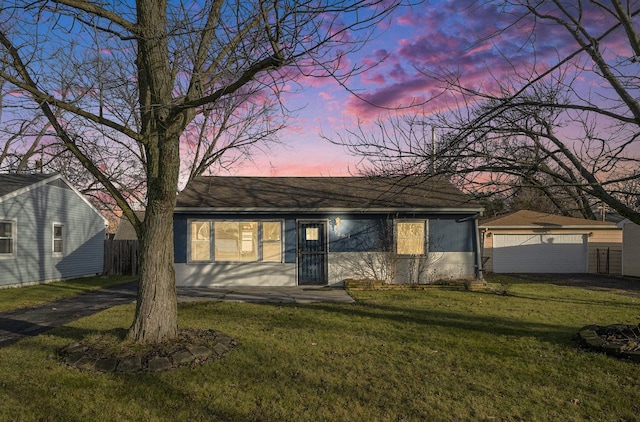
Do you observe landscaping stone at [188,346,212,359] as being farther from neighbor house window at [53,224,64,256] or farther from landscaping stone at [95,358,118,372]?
neighbor house window at [53,224,64,256]

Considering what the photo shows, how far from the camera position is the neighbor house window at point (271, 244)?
1566cm

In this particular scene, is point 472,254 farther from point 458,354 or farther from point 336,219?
point 458,354

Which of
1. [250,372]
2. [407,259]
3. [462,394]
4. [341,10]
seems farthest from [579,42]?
[407,259]

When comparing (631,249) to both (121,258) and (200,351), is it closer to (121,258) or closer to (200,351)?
(200,351)

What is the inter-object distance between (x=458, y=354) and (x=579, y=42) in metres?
4.86

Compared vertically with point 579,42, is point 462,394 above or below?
below

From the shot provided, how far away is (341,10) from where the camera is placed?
4.68 meters

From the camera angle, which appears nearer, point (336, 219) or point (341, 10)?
point (341, 10)

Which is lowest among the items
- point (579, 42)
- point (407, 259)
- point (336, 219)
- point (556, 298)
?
point (556, 298)

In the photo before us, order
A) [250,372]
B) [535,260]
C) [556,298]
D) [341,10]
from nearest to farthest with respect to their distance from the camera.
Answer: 1. [341,10]
2. [250,372]
3. [556,298]
4. [535,260]

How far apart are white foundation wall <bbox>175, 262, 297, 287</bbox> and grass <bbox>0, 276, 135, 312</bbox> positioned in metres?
3.56

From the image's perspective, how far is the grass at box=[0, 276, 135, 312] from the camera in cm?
1240

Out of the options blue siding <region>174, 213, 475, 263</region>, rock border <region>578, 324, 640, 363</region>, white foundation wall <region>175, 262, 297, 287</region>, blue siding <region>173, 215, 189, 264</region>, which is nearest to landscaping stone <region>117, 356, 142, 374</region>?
rock border <region>578, 324, 640, 363</region>

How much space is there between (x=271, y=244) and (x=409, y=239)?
15.4 feet
